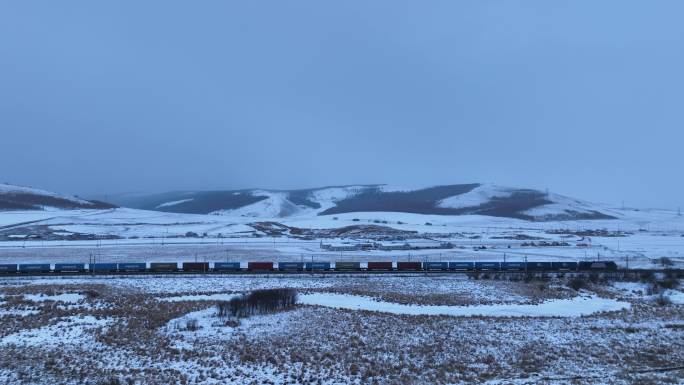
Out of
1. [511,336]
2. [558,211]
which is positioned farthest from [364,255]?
[558,211]

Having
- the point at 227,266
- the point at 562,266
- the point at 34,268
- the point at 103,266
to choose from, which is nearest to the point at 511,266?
the point at 562,266

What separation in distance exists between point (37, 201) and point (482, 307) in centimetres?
18294

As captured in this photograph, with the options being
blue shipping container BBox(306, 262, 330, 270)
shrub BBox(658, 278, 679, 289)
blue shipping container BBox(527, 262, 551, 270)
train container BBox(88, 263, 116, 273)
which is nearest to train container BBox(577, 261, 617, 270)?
blue shipping container BBox(527, 262, 551, 270)

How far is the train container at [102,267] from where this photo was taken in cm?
4934

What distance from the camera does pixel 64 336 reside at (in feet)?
74.0

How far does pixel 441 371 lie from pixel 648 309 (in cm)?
1909

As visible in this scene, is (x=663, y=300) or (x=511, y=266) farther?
(x=511, y=266)

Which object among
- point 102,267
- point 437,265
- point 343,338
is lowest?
point 343,338

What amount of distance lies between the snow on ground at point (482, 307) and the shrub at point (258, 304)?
1.27 meters

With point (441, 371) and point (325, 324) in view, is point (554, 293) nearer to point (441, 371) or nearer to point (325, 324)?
point (325, 324)

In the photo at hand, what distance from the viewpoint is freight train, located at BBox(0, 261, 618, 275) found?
49.7 metres

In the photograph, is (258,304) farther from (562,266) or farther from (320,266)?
(562,266)

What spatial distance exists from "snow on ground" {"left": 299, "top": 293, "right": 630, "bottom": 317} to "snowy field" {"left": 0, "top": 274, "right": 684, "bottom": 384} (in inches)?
4.2

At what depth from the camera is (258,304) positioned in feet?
96.8
